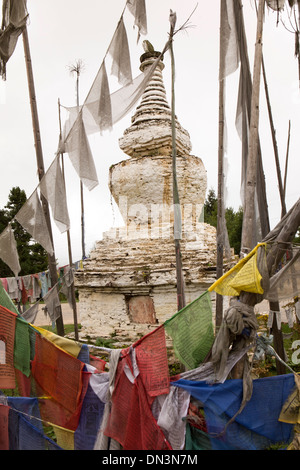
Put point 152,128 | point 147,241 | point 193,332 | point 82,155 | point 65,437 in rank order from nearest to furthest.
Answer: point 193,332 → point 65,437 → point 82,155 → point 147,241 → point 152,128

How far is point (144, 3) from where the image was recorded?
4.18m

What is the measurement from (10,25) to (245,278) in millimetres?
4792

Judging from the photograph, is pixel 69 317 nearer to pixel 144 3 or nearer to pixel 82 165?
pixel 82 165

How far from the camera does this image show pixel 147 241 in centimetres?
624

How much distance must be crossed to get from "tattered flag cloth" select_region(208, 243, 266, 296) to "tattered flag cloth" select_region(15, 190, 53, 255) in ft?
8.69

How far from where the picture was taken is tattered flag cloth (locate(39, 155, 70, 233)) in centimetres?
411

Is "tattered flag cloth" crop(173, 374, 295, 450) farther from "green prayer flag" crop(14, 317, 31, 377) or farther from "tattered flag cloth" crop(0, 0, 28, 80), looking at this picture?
"tattered flag cloth" crop(0, 0, 28, 80)

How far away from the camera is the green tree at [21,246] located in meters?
18.4

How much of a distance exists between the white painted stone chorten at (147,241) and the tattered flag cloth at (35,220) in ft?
6.07

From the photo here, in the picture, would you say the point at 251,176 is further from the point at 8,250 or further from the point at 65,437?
the point at 8,250

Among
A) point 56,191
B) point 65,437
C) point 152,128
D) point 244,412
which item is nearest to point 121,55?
point 56,191

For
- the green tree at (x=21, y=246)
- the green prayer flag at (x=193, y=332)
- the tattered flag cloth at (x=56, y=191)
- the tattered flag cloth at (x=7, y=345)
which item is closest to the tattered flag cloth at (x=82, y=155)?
the tattered flag cloth at (x=56, y=191)

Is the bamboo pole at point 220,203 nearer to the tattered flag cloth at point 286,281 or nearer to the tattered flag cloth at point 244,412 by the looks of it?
the tattered flag cloth at point 286,281
